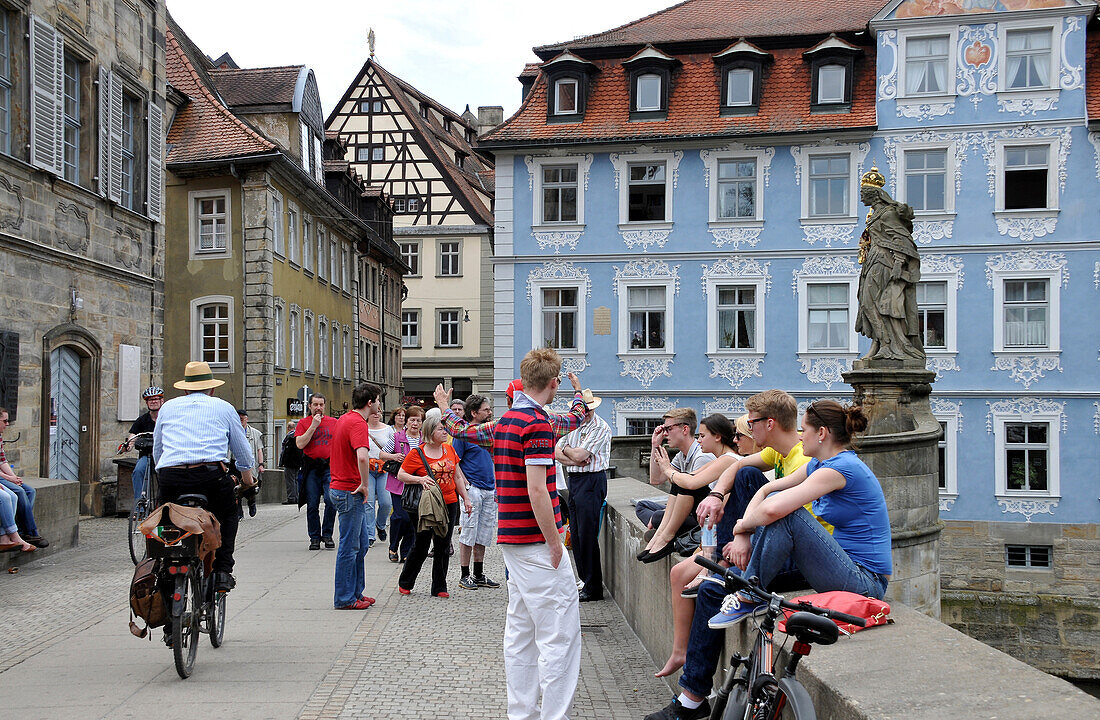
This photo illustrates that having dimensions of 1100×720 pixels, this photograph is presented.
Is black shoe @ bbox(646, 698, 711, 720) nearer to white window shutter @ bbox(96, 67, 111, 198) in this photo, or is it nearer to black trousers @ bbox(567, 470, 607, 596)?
black trousers @ bbox(567, 470, 607, 596)

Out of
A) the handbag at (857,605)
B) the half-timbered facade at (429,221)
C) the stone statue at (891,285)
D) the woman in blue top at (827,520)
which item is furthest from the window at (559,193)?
the handbag at (857,605)

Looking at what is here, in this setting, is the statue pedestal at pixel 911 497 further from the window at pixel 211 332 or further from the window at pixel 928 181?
the window at pixel 211 332

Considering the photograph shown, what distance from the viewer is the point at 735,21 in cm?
3219

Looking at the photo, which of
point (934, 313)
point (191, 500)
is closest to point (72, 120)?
point (191, 500)

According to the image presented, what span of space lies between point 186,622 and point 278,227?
83.0ft

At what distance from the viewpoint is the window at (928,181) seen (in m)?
28.0

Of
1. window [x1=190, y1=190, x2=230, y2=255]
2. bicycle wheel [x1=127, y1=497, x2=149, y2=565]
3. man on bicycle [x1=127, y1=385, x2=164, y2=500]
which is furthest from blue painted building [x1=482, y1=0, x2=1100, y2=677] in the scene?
bicycle wheel [x1=127, y1=497, x2=149, y2=565]

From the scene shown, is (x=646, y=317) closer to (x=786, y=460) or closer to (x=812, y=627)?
(x=786, y=460)

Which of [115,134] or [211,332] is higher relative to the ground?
[115,134]

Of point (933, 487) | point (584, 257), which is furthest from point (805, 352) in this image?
point (933, 487)

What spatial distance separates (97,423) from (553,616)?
1440 cm

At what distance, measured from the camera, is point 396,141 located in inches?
1983

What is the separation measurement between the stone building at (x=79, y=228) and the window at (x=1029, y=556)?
19.4m

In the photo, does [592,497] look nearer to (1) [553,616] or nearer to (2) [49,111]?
(1) [553,616]
